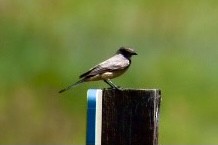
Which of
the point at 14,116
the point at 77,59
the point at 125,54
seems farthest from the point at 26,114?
the point at 125,54

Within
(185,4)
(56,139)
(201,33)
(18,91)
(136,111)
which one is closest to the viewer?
(136,111)

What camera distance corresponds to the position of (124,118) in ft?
15.6

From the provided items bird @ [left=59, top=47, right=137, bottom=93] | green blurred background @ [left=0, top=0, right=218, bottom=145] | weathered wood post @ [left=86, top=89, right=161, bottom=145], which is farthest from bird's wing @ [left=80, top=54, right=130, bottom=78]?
green blurred background @ [left=0, top=0, right=218, bottom=145]

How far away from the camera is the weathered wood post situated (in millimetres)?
4715

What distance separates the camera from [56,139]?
43.3 ft

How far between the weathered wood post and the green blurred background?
824cm

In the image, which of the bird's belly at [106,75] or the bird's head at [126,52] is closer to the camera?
the bird's belly at [106,75]

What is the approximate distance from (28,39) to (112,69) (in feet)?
24.2

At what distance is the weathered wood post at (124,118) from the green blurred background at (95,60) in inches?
324

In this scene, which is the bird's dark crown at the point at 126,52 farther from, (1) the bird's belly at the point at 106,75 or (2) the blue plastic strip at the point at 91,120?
(2) the blue plastic strip at the point at 91,120

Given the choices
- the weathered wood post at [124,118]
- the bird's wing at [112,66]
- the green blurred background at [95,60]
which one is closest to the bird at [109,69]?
the bird's wing at [112,66]

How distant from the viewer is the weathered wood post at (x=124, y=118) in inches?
186

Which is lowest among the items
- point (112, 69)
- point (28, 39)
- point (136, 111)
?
point (136, 111)

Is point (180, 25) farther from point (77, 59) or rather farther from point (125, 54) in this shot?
point (125, 54)
